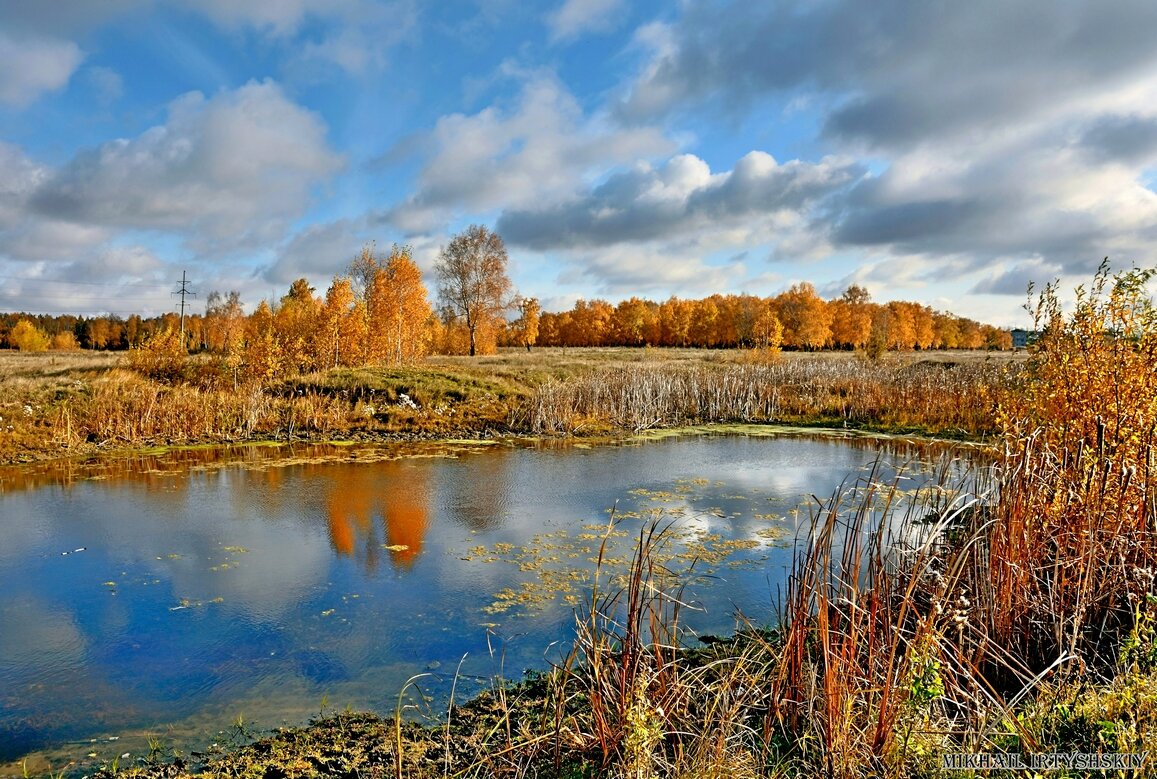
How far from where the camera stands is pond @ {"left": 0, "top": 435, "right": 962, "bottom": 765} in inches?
202

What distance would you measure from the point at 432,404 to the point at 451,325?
1090 inches

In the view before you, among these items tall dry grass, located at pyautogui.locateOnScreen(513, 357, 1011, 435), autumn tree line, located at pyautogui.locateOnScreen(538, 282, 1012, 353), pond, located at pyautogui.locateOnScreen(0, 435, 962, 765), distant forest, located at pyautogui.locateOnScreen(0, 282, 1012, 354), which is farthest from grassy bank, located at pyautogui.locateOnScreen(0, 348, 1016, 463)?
autumn tree line, located at pyautogui.locateOnScreen(538, 282, 1012, 353)

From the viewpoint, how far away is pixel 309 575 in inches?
303

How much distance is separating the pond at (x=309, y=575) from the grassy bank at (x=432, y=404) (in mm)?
2855

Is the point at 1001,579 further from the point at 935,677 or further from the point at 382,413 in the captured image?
the point at 382,413

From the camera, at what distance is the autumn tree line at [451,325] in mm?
26375

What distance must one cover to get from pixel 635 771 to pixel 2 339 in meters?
89.5

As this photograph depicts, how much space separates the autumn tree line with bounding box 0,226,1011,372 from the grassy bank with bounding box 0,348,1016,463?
97.1 inches

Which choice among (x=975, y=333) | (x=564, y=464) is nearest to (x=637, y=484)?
(x=564, y=464)

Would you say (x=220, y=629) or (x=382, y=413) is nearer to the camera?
(x=220, y=629)

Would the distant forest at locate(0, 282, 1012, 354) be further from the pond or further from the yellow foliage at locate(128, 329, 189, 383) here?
the pond

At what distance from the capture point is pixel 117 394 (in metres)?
17.5

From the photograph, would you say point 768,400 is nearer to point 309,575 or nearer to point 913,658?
point 309,575

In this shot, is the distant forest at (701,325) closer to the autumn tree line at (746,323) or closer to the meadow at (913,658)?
the autumn tree line at (746,323)
